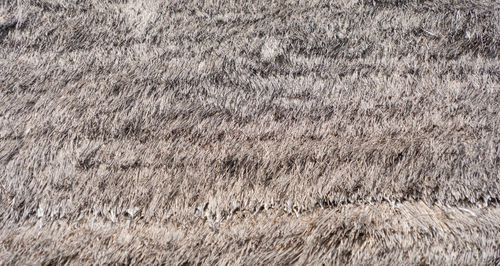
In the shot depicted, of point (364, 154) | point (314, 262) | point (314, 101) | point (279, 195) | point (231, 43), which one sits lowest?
point (314, 262)

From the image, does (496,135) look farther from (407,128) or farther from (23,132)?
(23,132)

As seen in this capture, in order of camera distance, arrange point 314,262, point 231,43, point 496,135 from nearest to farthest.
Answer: point 314,262 → point 496,135 → point 231,43

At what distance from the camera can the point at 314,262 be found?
1.14 meters

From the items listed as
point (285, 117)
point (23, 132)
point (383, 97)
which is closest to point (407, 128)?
point (383, 97)

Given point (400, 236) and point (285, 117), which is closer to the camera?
point (400, 236)

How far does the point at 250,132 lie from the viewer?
129 centimetres

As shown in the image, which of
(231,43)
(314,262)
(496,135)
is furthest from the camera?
(231,43)

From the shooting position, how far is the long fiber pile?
3.89 feet

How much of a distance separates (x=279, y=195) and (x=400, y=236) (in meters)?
0.40

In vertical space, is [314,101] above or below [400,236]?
above

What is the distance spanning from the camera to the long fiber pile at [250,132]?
1185mm

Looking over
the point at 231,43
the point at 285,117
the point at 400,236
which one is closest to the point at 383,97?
the point at 285,117

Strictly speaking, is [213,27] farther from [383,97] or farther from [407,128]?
[407,128]

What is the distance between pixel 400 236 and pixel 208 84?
0.82 metres
